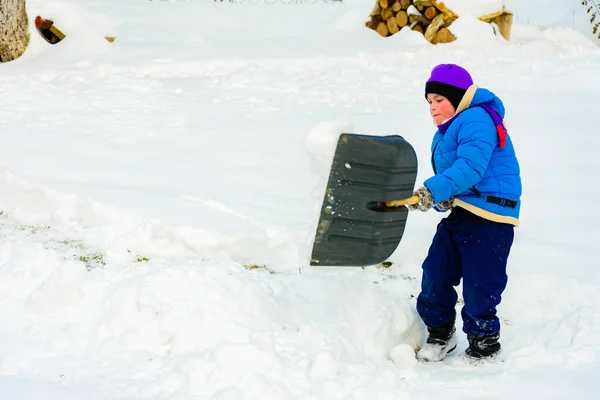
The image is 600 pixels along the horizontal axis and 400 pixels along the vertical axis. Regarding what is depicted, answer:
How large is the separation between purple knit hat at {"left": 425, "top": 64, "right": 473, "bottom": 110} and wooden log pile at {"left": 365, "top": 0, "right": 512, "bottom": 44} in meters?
5.71

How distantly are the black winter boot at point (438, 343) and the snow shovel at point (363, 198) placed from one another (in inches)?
18.0

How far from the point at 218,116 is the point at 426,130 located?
5.39ft

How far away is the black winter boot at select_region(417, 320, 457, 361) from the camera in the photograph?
296cm

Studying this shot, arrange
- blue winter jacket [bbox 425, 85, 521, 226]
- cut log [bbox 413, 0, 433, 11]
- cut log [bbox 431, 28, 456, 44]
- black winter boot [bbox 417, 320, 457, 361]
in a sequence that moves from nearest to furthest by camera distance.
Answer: blue winter jacket [bbox 425, 85, 521, 226], black winter boot [bbox 417, 320, 457, 361], cut log [bbox 431, 28, 456, 44], cut log [bbox 413, 0, 433, 11]

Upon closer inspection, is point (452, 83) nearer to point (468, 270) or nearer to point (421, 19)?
point (468, 270)

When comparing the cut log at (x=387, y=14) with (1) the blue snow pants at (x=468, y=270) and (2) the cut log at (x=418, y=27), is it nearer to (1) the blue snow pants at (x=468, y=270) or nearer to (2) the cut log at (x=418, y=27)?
(2) the cut log at (x=418, y=27)

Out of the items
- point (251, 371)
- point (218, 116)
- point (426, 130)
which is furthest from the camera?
point (218, 116)

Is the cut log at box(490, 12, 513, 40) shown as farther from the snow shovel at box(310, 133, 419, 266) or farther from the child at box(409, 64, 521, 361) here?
the snow shovel at box(310, 133, 419, 266)

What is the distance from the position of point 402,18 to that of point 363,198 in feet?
20.5

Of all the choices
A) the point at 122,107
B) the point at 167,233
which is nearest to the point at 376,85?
the point at 122,107

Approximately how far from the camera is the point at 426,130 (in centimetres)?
560

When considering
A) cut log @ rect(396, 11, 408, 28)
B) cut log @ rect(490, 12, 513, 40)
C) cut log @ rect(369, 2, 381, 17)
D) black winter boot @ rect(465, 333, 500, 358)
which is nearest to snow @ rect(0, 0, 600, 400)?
black winter boot @ rect(465, 333, 500, 358)

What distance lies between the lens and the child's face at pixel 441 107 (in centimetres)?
282

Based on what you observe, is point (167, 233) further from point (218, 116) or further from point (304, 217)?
point (218, 116)
